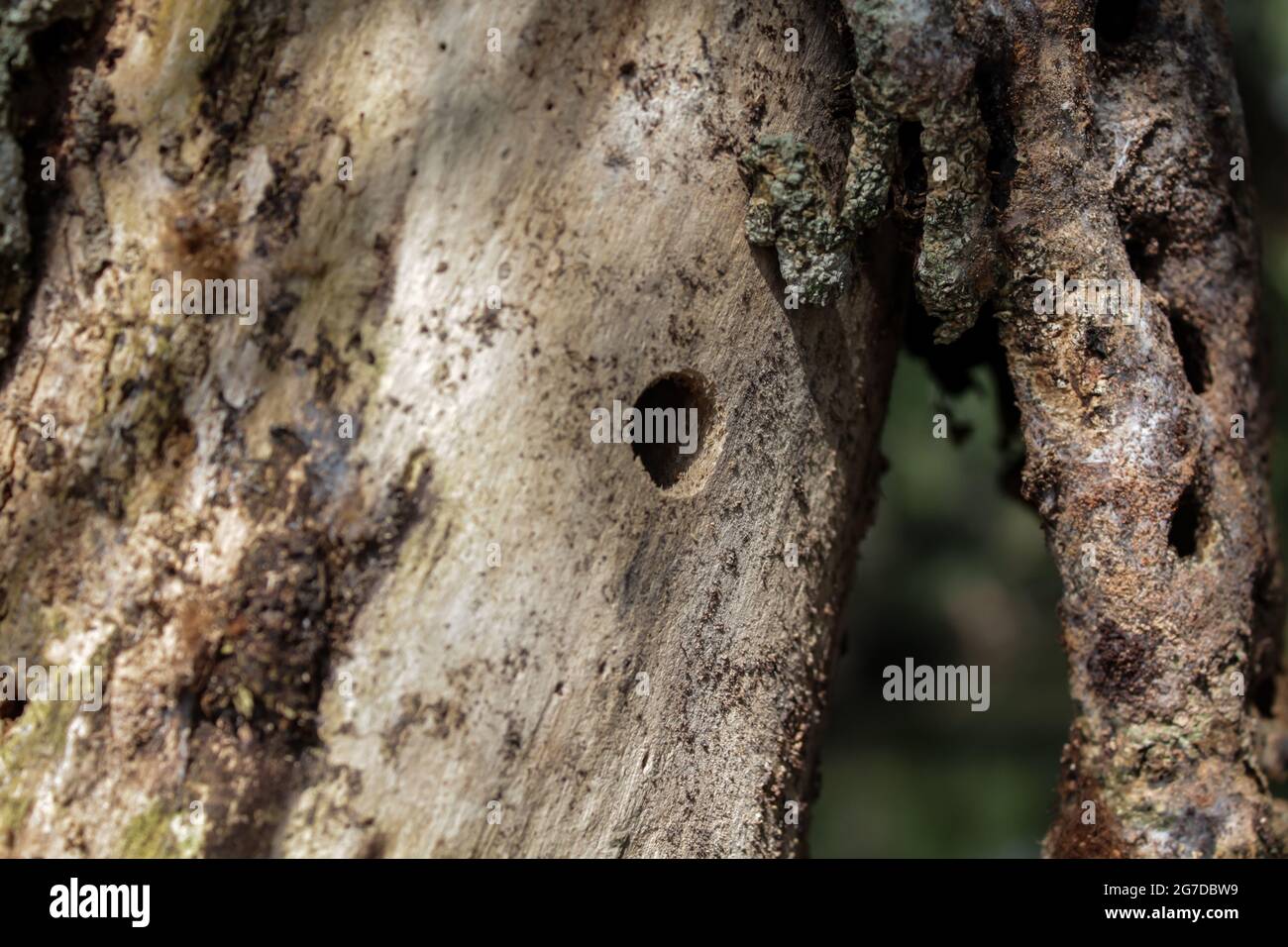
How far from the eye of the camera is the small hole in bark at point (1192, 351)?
2607mm

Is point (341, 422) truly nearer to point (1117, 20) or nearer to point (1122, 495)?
point (1122, 495)

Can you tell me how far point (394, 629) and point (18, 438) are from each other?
0.70 m

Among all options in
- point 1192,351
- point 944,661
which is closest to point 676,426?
point 1192,351

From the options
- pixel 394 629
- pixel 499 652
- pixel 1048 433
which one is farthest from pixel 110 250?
pixel 1048 433

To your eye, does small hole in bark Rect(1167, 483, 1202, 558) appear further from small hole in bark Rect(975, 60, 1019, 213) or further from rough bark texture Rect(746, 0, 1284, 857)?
small hole in bark Rect(975, 60, 1019, 213)

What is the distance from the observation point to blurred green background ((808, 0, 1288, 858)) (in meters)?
7.09

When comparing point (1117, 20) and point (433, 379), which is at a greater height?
point (1117, 20)

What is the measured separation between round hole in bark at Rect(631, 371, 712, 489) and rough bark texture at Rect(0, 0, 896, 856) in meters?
0.09

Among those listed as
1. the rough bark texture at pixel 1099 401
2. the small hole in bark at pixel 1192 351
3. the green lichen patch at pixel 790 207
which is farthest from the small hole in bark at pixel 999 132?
the small hole in bark at pixel 1192 351

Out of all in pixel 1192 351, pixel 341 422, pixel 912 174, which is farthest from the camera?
pixel 1192 351

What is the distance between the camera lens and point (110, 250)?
1911 mm

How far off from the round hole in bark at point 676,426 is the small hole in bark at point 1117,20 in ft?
4.12

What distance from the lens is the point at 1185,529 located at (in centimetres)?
250

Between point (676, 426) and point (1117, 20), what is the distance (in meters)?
1.41
